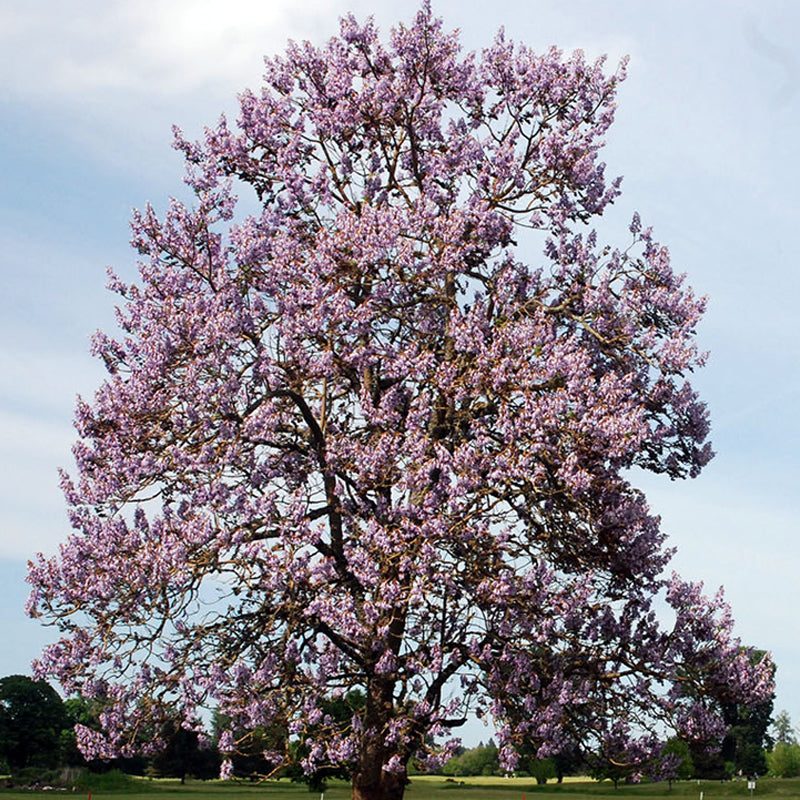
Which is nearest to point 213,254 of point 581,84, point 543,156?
point 543,156

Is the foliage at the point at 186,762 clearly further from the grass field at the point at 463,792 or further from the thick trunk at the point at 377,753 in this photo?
the thick trunk at the point at 377,753

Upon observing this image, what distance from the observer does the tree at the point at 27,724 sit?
8331 cm

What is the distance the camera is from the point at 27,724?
84.3 m

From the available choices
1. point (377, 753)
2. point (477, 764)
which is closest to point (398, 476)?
point (377, 753)

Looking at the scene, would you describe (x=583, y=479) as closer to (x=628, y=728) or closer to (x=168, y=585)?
(x=628, y=728)

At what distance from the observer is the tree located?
8331 centimetres

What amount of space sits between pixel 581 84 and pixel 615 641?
13437 millimetres

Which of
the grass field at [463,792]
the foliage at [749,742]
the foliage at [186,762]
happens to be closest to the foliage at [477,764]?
the foliage at [749,742]

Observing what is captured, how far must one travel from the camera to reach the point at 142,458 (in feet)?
70.4

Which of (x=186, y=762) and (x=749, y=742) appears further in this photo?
(x=749, y=742)

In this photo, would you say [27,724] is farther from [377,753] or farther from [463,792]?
[377,753]

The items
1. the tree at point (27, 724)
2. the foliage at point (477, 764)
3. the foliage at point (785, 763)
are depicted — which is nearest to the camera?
the tree at point (27, 724)

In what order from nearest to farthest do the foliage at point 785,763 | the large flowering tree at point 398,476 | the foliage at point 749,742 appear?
the large flowering tree at point 398,476 < the foliage at point 785,763 < the foliage at point 749,742

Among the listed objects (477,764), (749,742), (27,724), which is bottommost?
(477,764)
